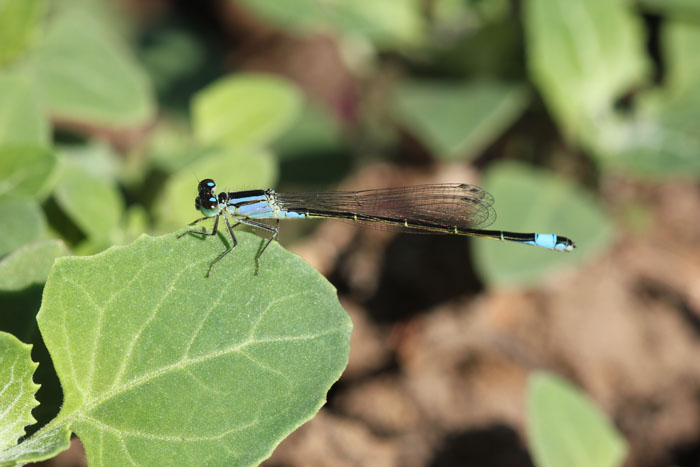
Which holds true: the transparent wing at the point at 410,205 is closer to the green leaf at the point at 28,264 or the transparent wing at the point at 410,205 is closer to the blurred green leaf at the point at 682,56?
the green leaf at the point at 28,264

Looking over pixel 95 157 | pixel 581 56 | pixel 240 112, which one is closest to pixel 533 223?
pixel 581 56

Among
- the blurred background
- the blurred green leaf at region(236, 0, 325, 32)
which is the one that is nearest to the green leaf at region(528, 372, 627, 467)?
the blurred background

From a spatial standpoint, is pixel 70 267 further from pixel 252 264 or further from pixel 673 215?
pixel 673 215

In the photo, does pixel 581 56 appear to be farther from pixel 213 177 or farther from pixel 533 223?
pixel 213 177

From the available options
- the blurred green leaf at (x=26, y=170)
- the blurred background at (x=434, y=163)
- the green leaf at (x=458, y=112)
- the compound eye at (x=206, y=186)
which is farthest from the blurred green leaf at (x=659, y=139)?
the blurred green leaf at (x=26, y=170)

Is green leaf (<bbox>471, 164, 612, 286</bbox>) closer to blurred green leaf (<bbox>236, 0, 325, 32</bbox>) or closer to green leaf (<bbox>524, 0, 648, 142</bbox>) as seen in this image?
green leaf (<bbox>524, 0, 648, 142</bbox>)

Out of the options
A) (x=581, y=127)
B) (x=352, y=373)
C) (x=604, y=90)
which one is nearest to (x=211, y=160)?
(x=352, y=373)
